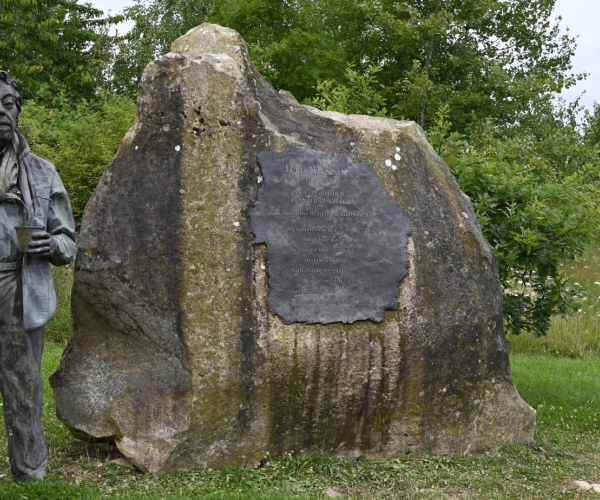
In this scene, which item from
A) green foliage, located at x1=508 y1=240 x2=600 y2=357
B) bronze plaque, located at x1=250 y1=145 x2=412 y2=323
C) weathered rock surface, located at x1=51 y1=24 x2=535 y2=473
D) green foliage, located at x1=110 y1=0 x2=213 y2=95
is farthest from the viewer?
green foliage, located at x1=110 y1=0 x2=213 y2=95

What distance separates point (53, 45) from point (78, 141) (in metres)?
7.46

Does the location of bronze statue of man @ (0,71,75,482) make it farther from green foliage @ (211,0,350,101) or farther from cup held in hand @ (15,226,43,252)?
green foliage @ (211,0,350,101)

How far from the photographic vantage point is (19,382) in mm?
3969

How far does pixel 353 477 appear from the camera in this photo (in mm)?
4516

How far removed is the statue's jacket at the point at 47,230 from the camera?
152 inches

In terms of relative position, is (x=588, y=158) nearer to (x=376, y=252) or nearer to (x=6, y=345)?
(x=376, y=252)

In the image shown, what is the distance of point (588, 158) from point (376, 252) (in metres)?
14.1

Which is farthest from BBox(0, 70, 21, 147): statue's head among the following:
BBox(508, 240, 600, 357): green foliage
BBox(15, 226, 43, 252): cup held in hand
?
BBox(508, 240, 600, 357): green foliage

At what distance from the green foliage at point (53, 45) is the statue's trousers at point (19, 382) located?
14.5 m

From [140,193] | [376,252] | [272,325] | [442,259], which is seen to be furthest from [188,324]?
[442,259]

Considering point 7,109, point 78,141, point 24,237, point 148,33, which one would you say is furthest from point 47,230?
point 148,33

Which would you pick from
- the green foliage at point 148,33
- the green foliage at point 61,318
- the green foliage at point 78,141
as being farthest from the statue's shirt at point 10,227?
the green foliage at point 148,33

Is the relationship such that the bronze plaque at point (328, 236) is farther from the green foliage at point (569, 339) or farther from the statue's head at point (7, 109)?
the green foliage at point (569, 339)

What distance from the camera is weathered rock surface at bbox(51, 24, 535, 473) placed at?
14.4 ft
